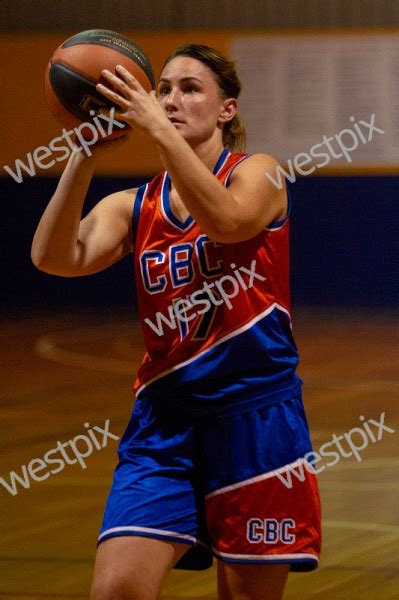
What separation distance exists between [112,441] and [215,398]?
314 cm

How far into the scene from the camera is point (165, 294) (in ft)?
→ 8.13

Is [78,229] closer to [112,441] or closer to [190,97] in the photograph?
[190,97]

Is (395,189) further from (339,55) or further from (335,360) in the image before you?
(335,360)

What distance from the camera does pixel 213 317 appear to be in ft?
8.03

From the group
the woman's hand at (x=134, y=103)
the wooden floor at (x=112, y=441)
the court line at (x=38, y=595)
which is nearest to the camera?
the woman's hand at (x=134, y=103)

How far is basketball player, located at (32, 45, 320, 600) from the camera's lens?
95.1 inches

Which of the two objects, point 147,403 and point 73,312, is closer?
point 147,403

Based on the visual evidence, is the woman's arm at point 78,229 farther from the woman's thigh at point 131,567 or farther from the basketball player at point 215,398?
the woman's thigh at point 131,567

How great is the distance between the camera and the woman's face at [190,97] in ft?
8.33

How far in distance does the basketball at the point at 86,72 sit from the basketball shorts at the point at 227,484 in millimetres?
659

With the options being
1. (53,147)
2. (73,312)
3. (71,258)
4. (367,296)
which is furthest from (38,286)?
(71,258)

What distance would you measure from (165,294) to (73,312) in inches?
302

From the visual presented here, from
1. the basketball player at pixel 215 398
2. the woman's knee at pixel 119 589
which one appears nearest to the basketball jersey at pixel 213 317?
the basketball player at pixel 215 398

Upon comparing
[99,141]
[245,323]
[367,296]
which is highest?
[99,141]
